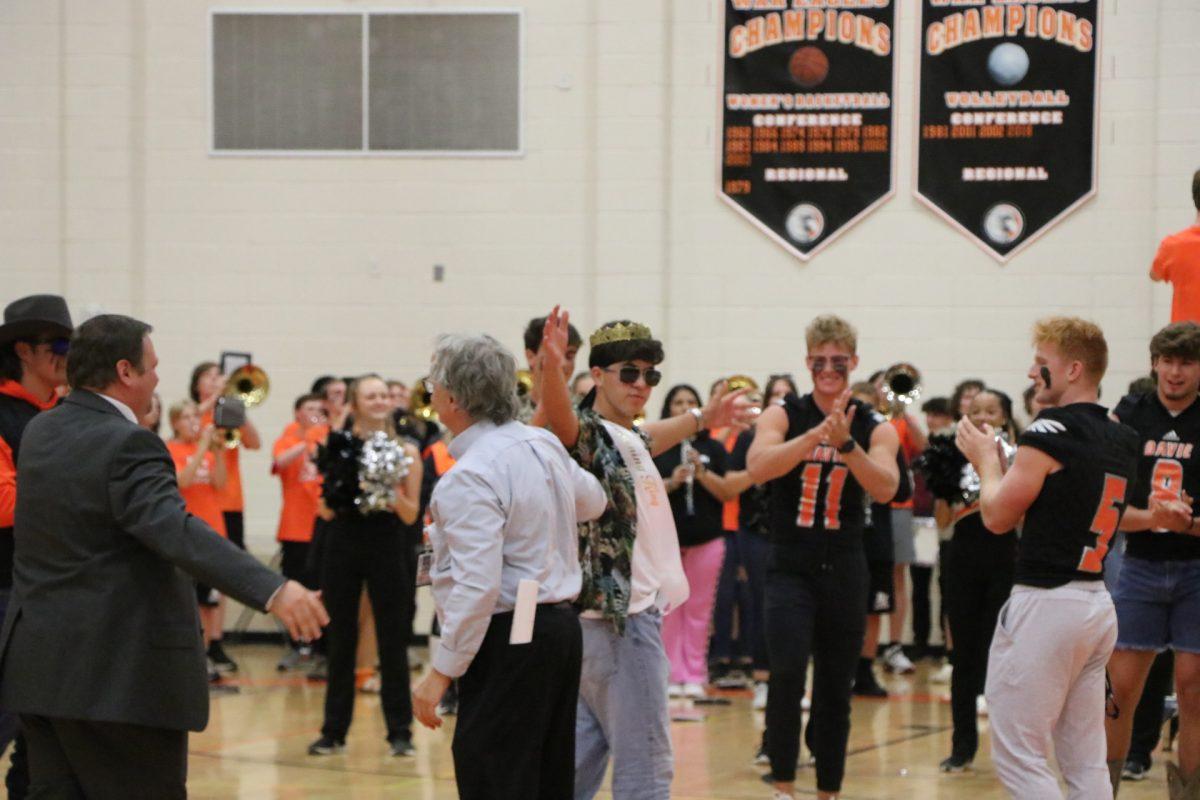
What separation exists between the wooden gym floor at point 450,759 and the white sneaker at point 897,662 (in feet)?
3.62

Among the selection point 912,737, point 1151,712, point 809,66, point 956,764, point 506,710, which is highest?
point 809,66

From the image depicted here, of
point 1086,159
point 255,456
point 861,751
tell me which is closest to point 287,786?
point 861,751

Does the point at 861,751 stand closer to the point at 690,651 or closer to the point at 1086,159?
the point at 690,651

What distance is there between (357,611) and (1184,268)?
4.20 m

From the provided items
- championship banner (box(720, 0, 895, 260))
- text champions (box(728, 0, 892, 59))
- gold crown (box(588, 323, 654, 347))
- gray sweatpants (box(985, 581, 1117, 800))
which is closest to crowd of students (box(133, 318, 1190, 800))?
A: gold crown (box(588, 323, 654, 347))

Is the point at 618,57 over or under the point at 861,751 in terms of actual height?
over

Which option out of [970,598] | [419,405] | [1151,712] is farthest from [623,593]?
[419,405]

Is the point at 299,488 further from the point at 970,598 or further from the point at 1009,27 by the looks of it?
the point at 1009,27

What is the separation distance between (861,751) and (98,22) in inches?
339

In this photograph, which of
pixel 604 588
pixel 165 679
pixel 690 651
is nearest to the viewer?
pixel 165 679

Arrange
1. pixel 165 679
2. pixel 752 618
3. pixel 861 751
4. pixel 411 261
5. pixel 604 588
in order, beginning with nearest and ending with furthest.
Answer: pixel 165 679
pixel 604 588
pixel 861 751
pixel 752 618
pixel 411 261

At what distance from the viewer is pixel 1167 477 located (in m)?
6.07

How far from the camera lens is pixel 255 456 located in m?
12.8

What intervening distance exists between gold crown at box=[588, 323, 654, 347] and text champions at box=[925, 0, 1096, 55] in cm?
767
